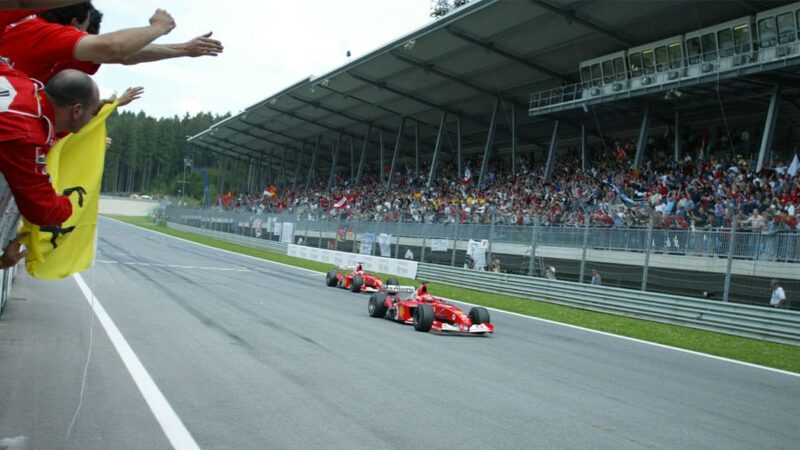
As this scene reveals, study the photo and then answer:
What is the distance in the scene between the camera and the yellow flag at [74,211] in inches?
139

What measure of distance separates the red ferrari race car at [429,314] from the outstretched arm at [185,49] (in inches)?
364

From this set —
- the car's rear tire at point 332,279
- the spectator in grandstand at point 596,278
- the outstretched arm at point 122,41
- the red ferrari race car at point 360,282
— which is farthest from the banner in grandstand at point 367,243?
the outstretched arm at point 122,41

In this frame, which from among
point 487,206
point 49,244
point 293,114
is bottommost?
point 49,244

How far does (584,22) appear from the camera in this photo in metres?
27.2

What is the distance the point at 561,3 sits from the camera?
26.2 m

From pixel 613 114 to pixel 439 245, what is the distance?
44.5ft

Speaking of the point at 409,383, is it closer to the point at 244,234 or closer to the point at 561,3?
the point at 561,3

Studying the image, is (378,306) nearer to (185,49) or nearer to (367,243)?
(185,49)

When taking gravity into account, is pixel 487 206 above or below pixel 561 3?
below

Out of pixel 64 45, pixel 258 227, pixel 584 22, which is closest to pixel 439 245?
pixel 584 22

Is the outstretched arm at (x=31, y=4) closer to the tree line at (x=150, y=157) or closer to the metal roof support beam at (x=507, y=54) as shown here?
the metal roof support beam at (x=507, y=54)

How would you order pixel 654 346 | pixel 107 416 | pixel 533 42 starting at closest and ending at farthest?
1. pixel 107 416
2. pixel 654 346
3. pixel 533 42

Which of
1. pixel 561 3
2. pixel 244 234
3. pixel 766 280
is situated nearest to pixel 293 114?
pixel 244 234

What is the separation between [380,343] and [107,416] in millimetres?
5528
